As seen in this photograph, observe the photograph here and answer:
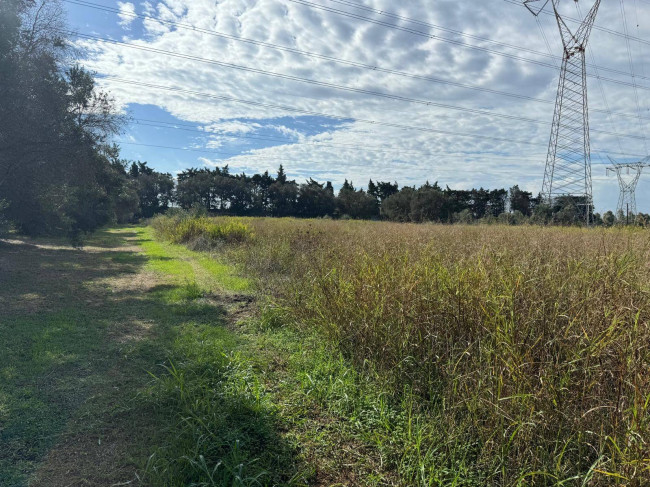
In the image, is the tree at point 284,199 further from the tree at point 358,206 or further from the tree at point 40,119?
the tree at point 40,119

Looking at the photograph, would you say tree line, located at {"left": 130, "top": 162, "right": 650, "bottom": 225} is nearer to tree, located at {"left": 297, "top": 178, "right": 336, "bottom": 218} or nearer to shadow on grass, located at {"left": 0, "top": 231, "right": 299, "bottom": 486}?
tree, located at {"left": 297, "top": 178, "right": 336, "bottom": 218}

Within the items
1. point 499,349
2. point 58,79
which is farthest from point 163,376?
point 58,79

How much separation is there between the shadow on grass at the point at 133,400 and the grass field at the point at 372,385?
17 mm

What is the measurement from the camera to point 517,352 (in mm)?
2525

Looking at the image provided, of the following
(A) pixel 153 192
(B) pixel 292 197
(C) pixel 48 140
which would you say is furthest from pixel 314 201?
(C) pixel 48 140

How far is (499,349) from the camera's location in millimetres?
2678

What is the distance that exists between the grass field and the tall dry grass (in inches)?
0.6

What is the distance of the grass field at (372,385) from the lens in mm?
2195

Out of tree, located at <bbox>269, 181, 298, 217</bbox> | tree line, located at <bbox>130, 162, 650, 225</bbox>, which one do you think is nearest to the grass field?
tree line, located at <bbox>130, 162, 650, 225</bbox>

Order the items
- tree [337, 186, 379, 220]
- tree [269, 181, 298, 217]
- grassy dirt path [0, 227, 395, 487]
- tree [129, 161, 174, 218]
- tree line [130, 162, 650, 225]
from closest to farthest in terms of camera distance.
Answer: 1. grassy dirt path [0, 227, 395, 487]
2. tree line [130, 162, 650, 225]
3. tree [337, 186, 379, 220]
4. tree [269, 181, 298, 217]
5. tree [129, 161, 174, 218]

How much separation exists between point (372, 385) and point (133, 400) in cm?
205

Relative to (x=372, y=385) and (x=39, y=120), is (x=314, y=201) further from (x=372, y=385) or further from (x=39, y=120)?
(x=372, y=385)

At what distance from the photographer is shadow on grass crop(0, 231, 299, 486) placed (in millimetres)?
2400

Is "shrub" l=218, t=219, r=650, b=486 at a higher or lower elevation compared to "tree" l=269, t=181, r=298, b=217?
lower
